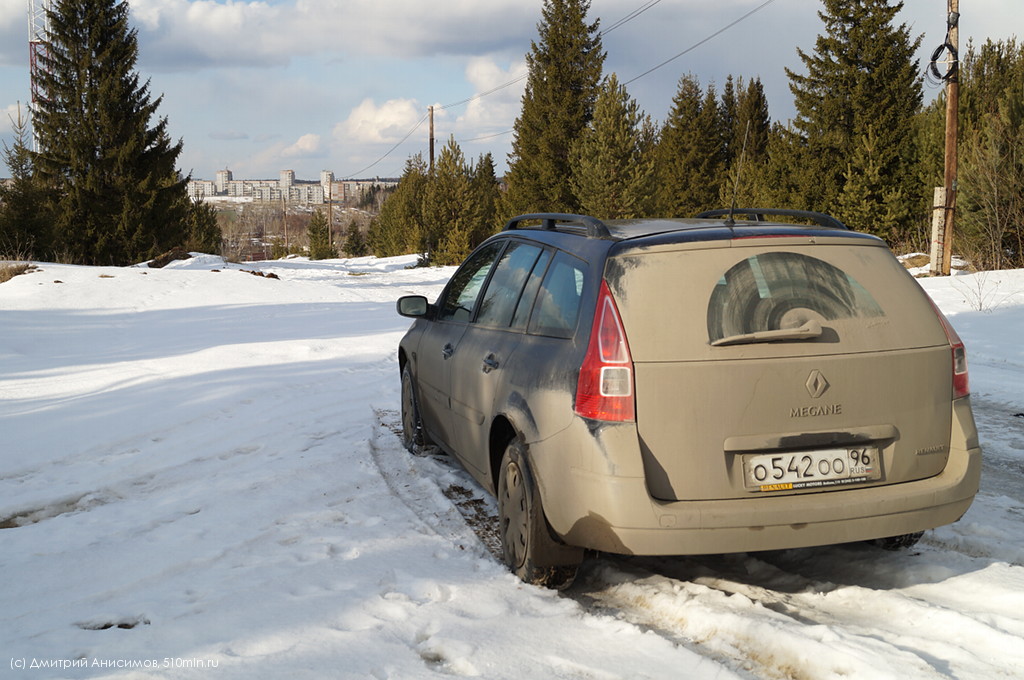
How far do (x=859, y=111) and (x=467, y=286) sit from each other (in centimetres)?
2939

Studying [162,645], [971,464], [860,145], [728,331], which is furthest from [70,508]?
[860,145]

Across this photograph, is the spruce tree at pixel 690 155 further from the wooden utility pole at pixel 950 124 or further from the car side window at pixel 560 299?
the car side window at pixel 560 299

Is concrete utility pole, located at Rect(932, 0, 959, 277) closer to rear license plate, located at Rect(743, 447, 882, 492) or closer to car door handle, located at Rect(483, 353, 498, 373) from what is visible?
car door handle, located at Rect(483, 353, 498, 373)

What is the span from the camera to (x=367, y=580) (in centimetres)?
367

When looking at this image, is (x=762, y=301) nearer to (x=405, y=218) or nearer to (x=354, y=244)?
(x=405, y=218)

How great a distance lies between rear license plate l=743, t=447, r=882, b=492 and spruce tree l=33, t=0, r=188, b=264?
32575 millimetres

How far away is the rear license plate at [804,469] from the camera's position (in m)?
3.13

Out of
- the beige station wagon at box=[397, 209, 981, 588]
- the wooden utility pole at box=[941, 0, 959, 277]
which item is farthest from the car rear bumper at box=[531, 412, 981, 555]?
the wooden utility pole at box=[941, 0, 959, 277]

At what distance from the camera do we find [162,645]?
10.0ft

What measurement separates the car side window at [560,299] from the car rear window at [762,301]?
25cm

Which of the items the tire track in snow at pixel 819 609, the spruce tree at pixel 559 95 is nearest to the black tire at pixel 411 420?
the tire track in snow at pixel 819 609

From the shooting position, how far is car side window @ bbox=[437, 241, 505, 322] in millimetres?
5099

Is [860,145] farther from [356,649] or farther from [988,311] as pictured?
[356,649]
